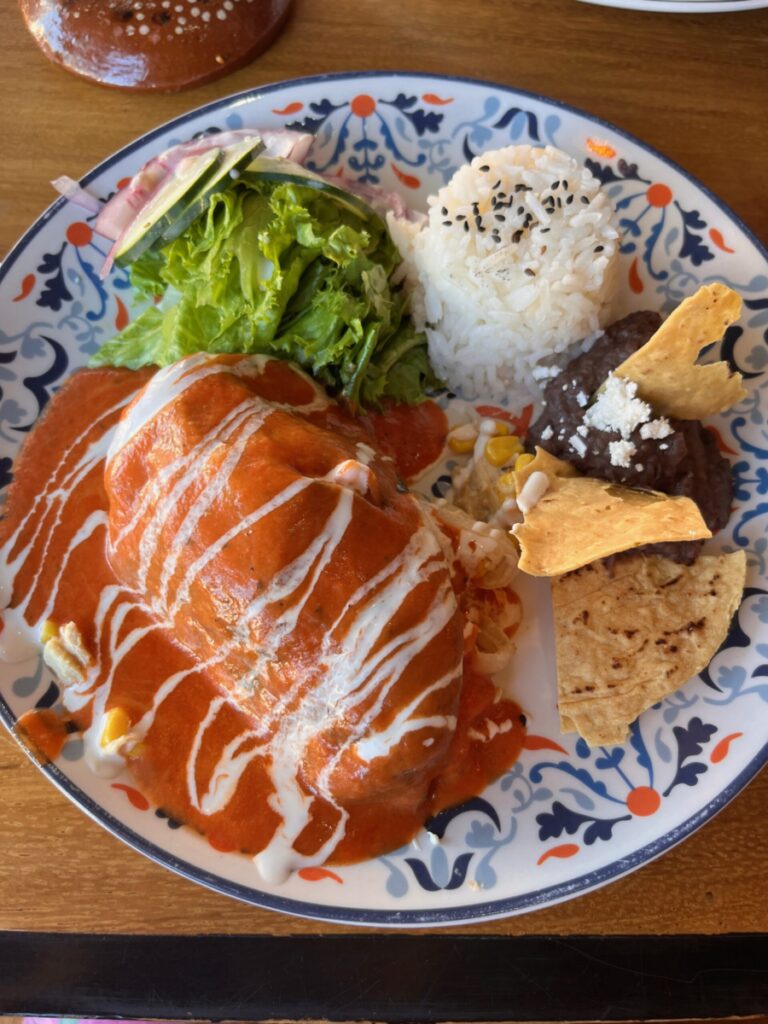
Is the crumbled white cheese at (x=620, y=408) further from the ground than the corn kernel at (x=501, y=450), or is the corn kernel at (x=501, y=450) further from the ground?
the crumbled white cheese at (x=620, y=408)

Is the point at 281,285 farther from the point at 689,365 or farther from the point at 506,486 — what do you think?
the point at 689,365

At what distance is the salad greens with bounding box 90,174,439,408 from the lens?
2.10 meters

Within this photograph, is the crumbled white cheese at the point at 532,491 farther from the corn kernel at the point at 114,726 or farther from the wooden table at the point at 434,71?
the corn kernel at the point at 114,726

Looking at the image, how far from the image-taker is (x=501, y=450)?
2182mm

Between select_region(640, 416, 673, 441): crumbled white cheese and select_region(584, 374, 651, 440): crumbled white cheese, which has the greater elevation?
select_region(584, 374, 651, 440): crumbled white cheese

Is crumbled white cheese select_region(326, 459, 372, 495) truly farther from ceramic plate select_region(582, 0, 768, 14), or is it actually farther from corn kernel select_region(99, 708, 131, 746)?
ceramic plate select_region(582, 0, 768, 14)

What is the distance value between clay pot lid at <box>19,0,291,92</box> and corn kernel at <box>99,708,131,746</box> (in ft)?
6.30

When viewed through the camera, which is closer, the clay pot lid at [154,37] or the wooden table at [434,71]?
the wooden table at [434,71]

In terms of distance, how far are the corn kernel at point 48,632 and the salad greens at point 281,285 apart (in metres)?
0.74

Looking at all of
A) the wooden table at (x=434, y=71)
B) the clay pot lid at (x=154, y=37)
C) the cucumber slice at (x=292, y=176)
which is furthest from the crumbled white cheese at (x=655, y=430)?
the clay pot lid at (x=154, y=37)

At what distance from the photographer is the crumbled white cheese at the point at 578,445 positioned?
6.67ft

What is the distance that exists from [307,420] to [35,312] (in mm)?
882

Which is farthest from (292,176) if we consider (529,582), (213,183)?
(529,582)

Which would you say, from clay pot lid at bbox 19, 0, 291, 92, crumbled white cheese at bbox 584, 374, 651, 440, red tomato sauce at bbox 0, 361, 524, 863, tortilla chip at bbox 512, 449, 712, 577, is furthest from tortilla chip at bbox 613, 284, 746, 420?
clay pot lid at bbox 19, 0, 291, 92
